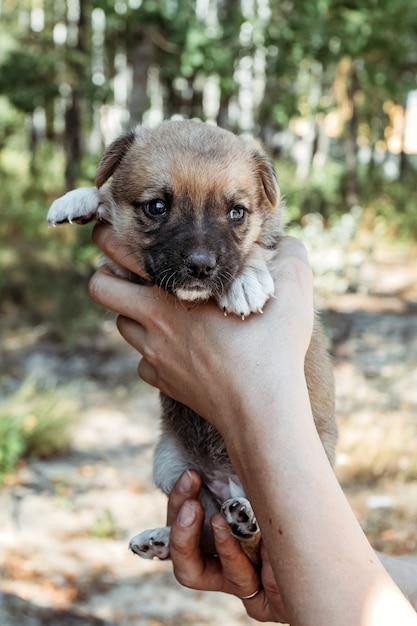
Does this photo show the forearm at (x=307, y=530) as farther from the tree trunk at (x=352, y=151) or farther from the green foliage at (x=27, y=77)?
the tree trunk at (x=352, y=151)

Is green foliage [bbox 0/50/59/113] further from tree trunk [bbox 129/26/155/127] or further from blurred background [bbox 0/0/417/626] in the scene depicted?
tree trunk [bbox 129/26/155/127]

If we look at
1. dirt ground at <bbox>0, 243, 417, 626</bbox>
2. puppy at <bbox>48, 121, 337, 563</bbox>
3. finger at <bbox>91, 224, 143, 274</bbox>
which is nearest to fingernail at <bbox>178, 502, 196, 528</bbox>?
puppy at <bbox>48, 121, 337, 563</bbox>

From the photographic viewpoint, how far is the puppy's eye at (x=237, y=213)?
2.56 m

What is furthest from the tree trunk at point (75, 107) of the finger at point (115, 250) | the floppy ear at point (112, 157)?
the finger at point (115, 250)

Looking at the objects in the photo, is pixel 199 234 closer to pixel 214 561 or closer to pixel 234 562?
pixel 234 562

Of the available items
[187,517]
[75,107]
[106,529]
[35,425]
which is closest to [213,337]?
[187,517]

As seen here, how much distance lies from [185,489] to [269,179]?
Answer: 1.24 metres

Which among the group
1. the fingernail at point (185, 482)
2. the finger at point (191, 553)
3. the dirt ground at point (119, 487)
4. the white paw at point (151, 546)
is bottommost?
the dirt ground at point (119, 487)

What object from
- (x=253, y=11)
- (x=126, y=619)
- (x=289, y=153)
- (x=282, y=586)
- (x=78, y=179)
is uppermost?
(x=253, y=11)

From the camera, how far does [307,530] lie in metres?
1.66

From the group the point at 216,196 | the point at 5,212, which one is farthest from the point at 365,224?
the point at 216,196

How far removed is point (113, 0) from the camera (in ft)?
24.3

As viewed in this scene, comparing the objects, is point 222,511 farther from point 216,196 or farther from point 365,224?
point 365,224

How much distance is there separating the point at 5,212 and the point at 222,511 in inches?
440
